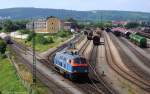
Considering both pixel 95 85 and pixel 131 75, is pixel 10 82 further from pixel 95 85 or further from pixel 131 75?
pixel 131 75

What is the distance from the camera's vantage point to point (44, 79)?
5122 cm

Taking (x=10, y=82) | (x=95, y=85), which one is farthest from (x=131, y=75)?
(x=10, y=82)

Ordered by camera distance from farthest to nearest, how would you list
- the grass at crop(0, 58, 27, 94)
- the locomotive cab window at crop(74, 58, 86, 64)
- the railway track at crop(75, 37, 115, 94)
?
the locomotive cab window at crop(74, 58, 86, 64) < the grass at crop(0, 58, 27, 94) < the railway track at crop(75, 37, 115, 94)

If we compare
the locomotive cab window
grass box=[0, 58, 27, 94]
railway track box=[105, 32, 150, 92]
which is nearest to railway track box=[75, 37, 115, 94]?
the locomotive cab window

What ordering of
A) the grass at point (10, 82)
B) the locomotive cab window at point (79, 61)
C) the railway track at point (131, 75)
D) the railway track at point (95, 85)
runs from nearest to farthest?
the railway track at point (95, 85) → the grass at point (10, 82) → the railway track at point (131, 75) → the locomotive cab window at point (79, 61)

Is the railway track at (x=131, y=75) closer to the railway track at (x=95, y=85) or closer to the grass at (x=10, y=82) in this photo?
the railway track at (x=95, y=85)

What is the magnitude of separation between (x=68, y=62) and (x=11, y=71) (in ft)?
46.8

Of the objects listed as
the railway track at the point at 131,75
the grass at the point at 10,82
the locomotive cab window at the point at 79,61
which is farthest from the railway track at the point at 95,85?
the grass at the point at 10,82

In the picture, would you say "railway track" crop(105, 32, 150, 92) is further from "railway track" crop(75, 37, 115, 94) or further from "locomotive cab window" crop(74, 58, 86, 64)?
"locomotive cab window" crop(74, 58, 86, 64)

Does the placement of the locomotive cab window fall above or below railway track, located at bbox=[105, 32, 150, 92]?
above

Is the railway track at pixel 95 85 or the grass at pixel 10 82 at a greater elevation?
the railway track at pixel 95 85

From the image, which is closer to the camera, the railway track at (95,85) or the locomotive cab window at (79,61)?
the railway track at (95,85)

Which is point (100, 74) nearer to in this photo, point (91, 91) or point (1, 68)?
point (91, 91)

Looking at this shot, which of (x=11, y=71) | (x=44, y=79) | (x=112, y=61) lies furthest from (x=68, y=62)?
(x=112, y=61)
